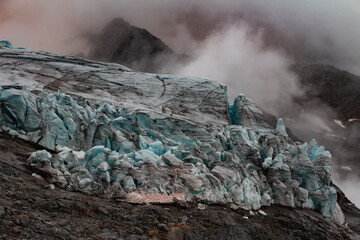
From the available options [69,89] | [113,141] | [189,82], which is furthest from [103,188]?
[189,82]

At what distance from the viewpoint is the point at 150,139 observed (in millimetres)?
26109

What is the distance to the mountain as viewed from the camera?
43.7ft

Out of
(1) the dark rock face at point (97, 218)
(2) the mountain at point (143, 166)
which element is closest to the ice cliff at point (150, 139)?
(2) the mountain at point (143, 166)

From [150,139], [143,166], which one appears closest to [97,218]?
[143,166]

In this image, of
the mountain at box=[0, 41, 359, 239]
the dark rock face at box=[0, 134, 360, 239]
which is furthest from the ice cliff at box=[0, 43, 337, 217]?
the dark rock face at box=[0, 134, 360, 239]

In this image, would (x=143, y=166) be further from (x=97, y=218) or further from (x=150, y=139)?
(x=97, y=218)

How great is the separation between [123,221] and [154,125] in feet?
51.6

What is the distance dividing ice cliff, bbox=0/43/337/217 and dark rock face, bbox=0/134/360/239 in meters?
1.68

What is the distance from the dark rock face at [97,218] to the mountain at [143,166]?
68 mm

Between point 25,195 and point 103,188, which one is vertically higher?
point 103,188

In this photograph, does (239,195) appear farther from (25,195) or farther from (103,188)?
(25,195)

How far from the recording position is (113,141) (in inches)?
929

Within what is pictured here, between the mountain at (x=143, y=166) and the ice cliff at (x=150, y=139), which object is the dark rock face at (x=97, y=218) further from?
the ice cliff at (x=150, y=139)

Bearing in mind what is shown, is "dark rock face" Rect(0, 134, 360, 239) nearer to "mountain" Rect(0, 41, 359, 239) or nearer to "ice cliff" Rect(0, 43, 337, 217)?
"mountain" Rect(0, 41, 359, 239)
